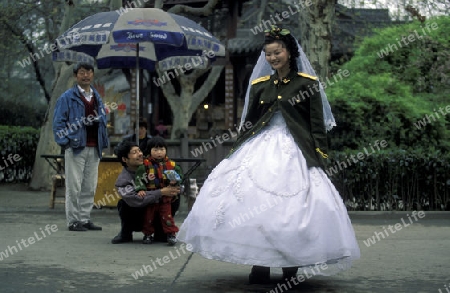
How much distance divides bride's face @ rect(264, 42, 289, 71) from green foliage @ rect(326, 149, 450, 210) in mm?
6048

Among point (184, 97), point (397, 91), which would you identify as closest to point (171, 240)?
point (397, 91)

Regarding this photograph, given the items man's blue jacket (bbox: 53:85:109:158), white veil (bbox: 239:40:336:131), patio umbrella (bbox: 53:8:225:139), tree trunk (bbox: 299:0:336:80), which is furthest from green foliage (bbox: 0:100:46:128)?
white veil (bbox: 239:40:336:131)

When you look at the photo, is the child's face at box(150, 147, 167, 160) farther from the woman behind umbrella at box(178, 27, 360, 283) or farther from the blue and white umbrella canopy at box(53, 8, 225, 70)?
the blue and white umbrella canopy at box(53, 8, 225, 70)

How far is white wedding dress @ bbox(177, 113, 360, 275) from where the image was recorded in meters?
5.71

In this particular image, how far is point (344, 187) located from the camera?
40.8 ft

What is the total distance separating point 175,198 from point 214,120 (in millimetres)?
22004

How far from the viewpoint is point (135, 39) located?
440 inches

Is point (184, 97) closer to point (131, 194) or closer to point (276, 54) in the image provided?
point (131, 194)

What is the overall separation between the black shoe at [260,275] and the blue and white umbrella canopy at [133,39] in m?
5.41

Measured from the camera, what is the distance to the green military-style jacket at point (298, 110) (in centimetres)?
638

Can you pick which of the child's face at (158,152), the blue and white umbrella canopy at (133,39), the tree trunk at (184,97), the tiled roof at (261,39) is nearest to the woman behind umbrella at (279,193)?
the child's face at (158,152)

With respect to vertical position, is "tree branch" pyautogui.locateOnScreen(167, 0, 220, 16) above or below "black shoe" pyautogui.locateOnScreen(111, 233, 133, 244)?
above

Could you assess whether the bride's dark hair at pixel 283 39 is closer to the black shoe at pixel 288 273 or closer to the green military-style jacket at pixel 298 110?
the green military-style jacket at pixel 298 110

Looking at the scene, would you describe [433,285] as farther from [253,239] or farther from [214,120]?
[214,120]
